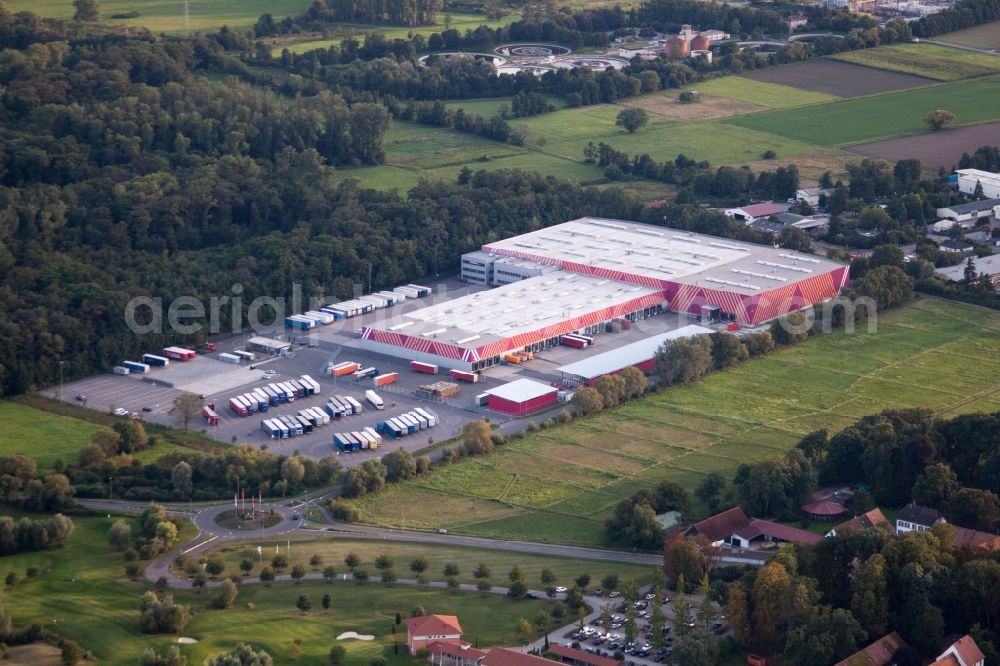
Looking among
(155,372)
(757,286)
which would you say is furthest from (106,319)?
(757,286)

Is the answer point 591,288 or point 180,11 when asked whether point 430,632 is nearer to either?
point 591,288

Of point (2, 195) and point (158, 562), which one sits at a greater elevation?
point (2, 195)

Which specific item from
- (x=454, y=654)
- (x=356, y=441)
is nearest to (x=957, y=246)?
(x=356, y=441)

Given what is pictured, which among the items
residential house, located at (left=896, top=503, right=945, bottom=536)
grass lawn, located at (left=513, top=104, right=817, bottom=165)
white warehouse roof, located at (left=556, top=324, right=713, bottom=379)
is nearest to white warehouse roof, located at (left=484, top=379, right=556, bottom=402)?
white warehouse roof, located at (left=556, top=324, right=713, bottom=379)

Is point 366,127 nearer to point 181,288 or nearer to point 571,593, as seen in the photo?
point 181,288

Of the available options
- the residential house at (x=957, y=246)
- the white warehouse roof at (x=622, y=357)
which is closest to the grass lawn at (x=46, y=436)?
the white warehouse roof at (x=622, y=357)

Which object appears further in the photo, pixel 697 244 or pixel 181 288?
pixel 697 244

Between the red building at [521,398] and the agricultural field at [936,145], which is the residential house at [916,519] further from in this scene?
the agricultural field at [936,145]
